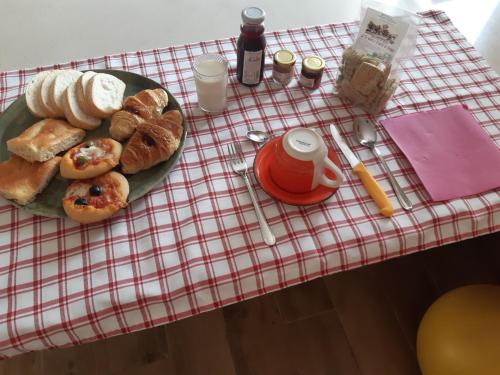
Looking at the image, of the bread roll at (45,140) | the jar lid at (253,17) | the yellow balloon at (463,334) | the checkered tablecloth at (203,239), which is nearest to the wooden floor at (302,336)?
the yellow balloon at (463,334)

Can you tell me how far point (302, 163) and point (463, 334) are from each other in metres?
0.66

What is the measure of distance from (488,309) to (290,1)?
4.20ft

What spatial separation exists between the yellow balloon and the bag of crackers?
0.57 m

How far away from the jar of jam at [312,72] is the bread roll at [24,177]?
0.60 meters

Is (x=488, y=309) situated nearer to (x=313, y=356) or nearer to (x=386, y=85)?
(x=313, y=356)

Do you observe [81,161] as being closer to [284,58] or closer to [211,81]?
[211,81]

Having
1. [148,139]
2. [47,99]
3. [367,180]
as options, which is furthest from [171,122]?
[367,180]

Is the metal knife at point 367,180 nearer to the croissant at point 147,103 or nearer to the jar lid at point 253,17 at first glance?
the jar lid at point 253,17

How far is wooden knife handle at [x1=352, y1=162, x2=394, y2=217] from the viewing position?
0.75 m

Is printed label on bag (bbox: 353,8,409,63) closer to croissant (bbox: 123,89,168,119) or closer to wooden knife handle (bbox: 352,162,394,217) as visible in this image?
wooden knife handle (bbox: 352,162,394,217)

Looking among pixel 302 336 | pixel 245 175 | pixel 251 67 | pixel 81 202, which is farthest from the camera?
pixel 302 336

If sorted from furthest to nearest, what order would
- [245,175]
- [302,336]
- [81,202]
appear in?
1. [302,336]
2. [245,175]
3. [81,202]

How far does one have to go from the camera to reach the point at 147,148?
2.51 feet

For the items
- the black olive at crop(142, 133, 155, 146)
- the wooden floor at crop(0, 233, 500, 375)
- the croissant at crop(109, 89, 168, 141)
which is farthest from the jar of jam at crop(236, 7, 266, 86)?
the wooden floor at crop(0, 233, 500, 375)
